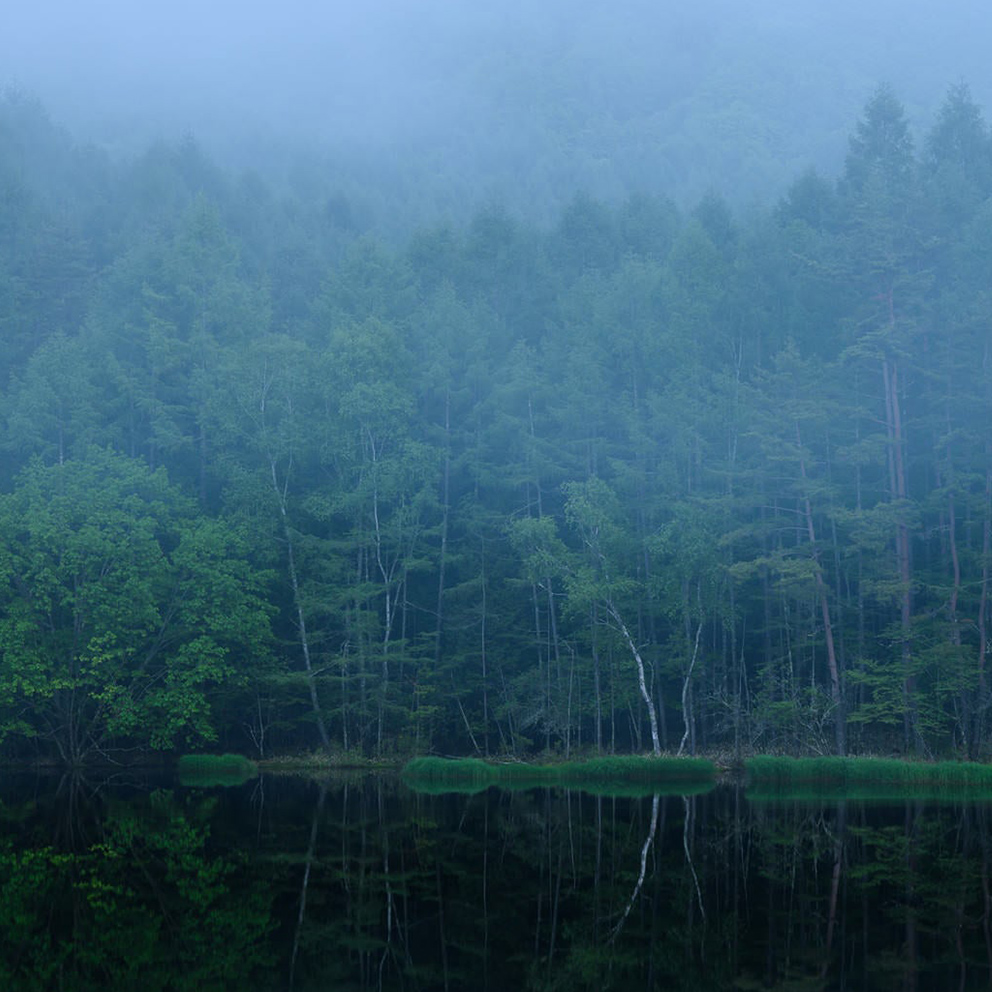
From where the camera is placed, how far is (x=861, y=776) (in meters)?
27.9

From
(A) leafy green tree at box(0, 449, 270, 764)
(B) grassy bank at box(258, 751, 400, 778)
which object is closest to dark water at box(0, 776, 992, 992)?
(A) leafy green tree at box(0, 449, 270, 764)

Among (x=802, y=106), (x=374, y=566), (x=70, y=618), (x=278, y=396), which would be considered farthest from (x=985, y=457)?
(x=802, y=106)

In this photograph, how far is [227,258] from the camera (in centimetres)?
5106

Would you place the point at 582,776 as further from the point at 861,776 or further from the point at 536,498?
the point at 536,498

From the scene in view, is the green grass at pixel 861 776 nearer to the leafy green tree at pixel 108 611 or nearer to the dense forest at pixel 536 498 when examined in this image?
the dense forest at pixel 536 498

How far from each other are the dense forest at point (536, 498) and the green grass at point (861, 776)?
4.48m

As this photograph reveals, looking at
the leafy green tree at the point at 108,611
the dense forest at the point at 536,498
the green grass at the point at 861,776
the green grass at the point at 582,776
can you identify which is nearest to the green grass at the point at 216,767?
the leafy green tree at the point at 108,611

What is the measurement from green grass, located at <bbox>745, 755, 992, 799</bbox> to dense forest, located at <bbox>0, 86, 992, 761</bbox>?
4.48 m

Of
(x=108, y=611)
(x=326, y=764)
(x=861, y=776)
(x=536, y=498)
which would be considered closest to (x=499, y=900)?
(x=861, y=776)

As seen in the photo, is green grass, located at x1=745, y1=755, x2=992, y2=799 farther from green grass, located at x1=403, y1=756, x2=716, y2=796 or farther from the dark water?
the dark water

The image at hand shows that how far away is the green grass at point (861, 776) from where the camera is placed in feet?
88.2

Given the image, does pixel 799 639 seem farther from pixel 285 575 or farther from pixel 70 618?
pixel 70 618

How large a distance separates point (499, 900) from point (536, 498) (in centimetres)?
3080

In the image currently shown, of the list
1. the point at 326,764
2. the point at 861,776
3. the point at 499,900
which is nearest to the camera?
the point at 499,900
